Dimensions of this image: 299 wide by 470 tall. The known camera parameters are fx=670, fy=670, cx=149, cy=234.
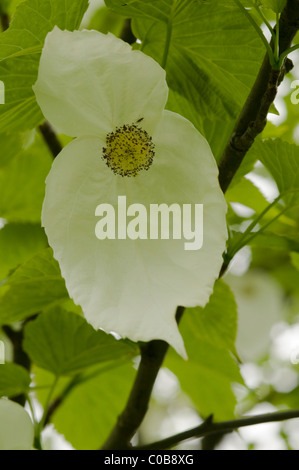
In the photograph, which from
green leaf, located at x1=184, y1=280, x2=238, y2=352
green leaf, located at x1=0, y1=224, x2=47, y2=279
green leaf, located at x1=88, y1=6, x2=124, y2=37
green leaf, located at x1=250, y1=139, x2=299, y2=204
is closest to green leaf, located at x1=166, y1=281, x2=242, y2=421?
green leaf, located at x1=184, y1=280, x2=238, y2=352

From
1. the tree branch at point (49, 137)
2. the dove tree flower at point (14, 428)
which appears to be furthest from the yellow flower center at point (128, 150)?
the tree branch at point (49, 137)

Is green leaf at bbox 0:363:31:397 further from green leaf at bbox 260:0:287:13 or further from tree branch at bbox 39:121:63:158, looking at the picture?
green leaf at bbox 260:0:287:13

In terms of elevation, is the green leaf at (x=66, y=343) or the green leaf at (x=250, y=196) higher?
the green leaf at (x=250, y=196)

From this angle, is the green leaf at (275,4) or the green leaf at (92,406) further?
the green leaf at (92,406)

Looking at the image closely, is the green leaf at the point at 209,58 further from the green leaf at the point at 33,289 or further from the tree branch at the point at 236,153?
the green leaf at the point at 33,289

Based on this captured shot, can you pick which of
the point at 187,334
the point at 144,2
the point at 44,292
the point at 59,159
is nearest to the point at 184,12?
the point at 144,2

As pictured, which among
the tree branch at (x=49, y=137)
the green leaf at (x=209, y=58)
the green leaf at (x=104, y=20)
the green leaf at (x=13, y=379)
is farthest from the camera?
the green leaf at (x=104, y=20)
